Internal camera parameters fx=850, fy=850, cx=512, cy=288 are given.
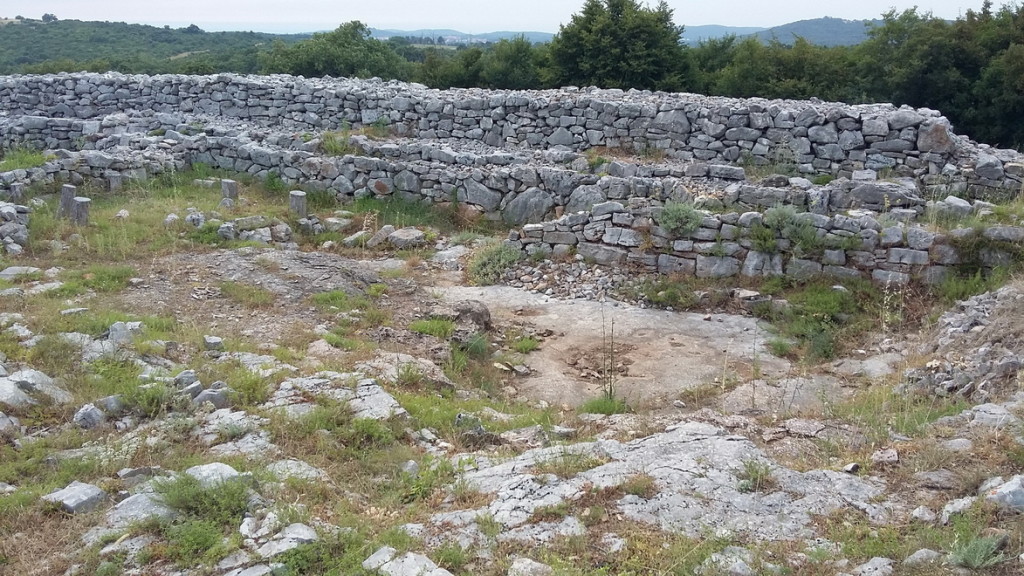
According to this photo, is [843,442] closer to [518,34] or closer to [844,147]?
[844,147]

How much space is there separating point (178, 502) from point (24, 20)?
79.5 m

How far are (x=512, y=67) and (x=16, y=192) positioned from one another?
57.8ft

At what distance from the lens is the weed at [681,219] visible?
1002 cm

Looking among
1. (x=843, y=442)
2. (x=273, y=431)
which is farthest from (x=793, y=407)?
(x=273, y=431)

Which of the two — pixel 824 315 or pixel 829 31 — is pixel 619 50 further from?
pixel 829 31

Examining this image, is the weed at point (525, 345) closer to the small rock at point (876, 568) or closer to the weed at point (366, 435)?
the weed at point (366, 435)

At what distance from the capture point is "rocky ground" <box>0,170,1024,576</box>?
434cm

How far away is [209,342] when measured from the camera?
291 inches

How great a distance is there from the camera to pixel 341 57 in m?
26.6

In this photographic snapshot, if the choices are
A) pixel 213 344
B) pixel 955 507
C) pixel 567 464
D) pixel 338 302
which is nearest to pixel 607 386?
pixel 567 464

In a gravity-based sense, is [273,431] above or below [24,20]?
below

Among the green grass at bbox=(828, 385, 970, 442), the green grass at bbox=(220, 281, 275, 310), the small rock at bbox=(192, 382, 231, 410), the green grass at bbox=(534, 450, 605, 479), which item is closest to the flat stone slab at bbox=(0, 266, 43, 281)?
the green grass at bbox=(220, 281, 275, 310)

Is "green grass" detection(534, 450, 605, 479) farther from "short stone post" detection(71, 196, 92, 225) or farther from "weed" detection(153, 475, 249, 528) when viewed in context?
"short stone post" detection(71, 196, 92, 225)

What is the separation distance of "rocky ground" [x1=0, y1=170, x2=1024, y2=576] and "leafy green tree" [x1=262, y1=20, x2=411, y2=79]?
17.5m
